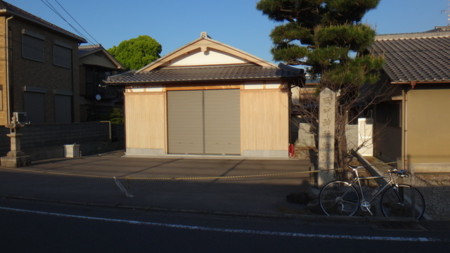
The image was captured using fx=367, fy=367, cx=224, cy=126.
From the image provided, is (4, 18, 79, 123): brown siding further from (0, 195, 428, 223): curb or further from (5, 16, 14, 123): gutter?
(0, 195, 428, 223): curb

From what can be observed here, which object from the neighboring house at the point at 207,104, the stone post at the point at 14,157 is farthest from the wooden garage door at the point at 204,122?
the stone post at the point at 14,157

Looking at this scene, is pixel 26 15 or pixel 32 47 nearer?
pixel 26 15

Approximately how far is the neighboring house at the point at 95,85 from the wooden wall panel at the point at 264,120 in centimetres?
1320

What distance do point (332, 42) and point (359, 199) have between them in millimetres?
5260

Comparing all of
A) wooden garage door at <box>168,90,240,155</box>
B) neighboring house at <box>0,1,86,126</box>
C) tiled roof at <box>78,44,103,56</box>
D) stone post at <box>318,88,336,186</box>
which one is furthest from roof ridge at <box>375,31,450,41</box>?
tiled roof at <box>78,44,103,56</box>

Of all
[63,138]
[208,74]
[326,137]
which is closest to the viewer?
[326,137]

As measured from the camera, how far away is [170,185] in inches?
378

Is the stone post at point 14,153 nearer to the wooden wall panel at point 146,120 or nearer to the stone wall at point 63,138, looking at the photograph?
the stone wall at point 63,138

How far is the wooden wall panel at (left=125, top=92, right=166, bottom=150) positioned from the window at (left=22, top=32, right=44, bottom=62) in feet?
22.2

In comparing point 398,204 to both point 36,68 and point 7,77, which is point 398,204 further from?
point 36,68

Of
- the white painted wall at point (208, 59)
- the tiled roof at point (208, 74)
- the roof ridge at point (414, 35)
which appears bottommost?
the tiled roof at point (208, 74)

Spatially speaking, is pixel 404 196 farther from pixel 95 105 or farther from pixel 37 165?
pixel 95 105

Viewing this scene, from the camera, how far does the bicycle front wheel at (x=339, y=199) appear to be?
6.73 metres

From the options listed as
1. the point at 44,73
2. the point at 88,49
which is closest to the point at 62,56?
the point at 44,73
